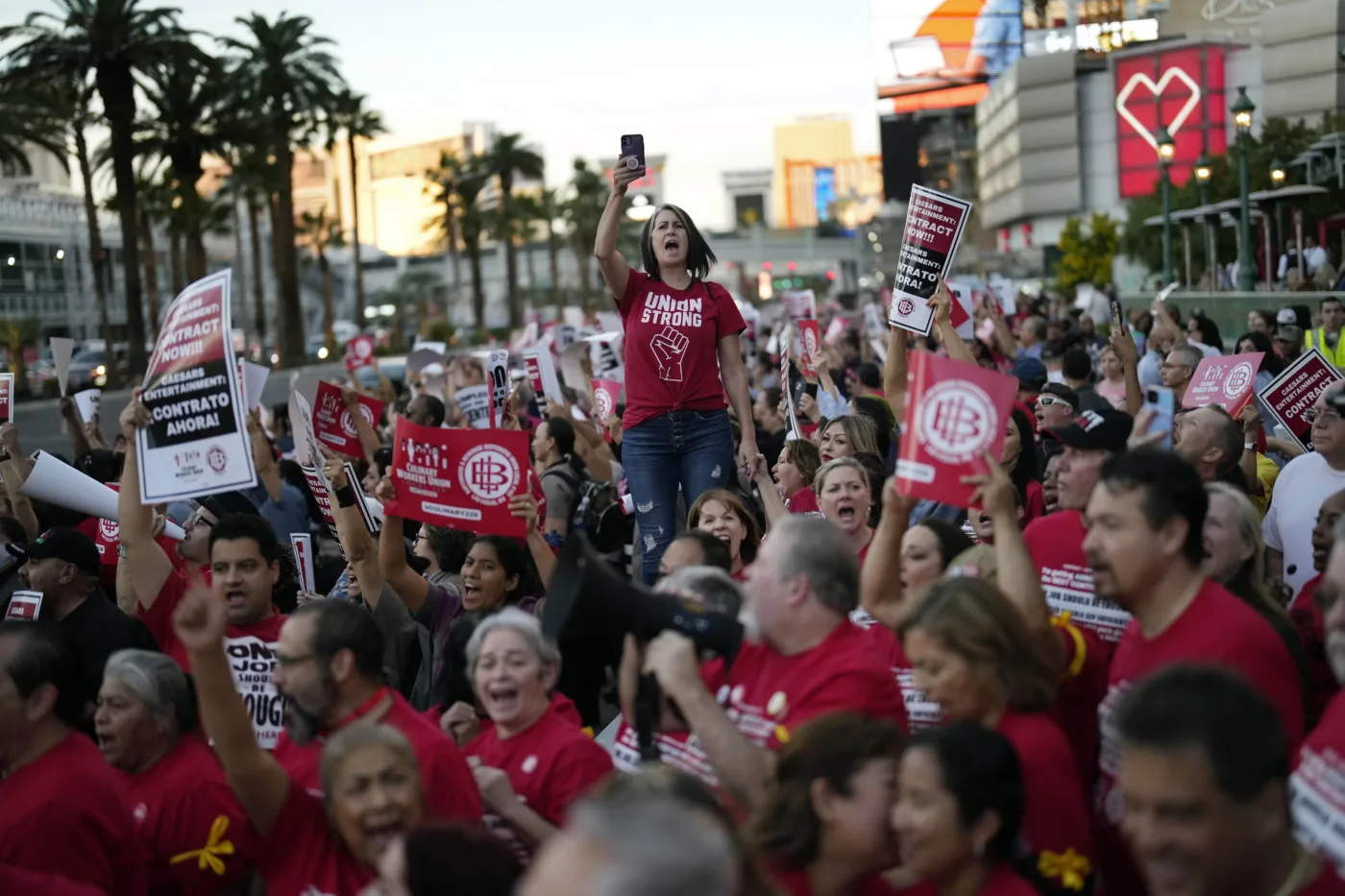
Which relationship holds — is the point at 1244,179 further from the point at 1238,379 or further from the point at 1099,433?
the point at 1099,433

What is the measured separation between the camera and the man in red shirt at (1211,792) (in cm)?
310

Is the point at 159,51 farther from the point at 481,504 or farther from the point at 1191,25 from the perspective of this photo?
the point at 1191,25

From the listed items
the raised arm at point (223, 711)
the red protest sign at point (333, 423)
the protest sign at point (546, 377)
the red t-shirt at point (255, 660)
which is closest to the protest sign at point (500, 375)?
the red protest sign at point (333, 423)

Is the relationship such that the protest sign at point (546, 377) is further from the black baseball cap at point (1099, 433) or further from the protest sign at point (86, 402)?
the black baseball cap at point (1099, 433)

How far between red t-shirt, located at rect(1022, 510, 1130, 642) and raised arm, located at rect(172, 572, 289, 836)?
243 cm

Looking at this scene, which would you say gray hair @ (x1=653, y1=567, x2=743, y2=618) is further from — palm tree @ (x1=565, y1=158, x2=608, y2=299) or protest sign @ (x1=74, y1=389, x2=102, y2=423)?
palm tree @ (x1=565, y1=158, x2=608, y2=299)

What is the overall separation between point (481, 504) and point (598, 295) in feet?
409

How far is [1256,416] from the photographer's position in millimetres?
8922

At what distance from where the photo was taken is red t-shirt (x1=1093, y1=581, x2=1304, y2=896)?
13.3 feet

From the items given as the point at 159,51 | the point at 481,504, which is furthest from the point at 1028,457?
the point at 159,51

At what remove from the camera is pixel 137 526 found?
5.90 m

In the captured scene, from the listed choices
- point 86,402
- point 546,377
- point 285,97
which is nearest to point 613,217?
point 546,377

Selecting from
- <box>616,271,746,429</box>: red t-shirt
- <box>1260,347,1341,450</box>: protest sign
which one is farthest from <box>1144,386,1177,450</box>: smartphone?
<box>1260,347,1341,450</box>: protest sign

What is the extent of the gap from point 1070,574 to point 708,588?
1272 mm
